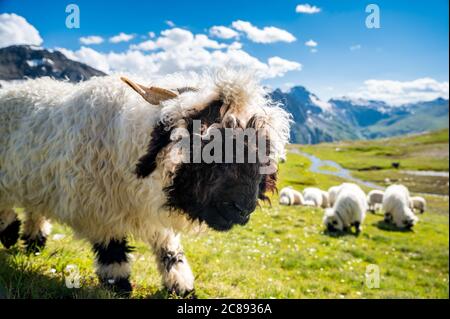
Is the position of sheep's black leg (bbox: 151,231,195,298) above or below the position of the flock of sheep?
above

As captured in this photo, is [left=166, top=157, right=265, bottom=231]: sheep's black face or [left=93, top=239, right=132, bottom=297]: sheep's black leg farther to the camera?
[left=93, top=239, right=132, bottom=297]: sheep's black leg

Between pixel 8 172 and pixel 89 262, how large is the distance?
6.29ft

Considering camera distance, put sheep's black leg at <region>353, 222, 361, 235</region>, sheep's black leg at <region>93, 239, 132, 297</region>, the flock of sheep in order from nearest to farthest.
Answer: sheep's black leg at <region>93, 239, 132, 297</region> < the flock of sheep < sheep's black leg at <region>353, 222, 361, 235</region>

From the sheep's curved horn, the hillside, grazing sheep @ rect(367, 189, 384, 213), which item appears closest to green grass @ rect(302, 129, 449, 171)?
the hillside

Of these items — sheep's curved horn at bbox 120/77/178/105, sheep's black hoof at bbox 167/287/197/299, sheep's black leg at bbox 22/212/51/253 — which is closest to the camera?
sheep's curved horn at bbox 120/77/178/105

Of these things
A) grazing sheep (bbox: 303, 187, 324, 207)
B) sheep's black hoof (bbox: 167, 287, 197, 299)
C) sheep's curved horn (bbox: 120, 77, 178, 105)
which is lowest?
grazing sheep (bbox: 303, 187, 324, 207)

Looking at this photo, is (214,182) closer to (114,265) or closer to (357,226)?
(114,265)

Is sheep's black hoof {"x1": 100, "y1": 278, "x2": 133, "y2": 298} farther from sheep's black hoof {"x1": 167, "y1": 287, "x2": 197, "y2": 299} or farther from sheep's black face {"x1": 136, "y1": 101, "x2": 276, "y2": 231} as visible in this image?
sheep's black face {"x1": 136, "y1": 101, "x2": 276, "y2": 231}

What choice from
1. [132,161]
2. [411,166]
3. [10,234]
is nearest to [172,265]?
[132,161]

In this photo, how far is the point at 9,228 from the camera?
237 inches

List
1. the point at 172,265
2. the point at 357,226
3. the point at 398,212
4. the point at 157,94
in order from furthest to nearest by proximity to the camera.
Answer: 1. the point at 398,212
2. the point at 357,226
3. the point at 172,265
4. the point at 157,94

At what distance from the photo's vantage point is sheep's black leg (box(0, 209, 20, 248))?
5.96 meters

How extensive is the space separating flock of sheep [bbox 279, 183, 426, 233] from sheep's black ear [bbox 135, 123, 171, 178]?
606 inches

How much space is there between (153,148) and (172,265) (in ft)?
7.12
